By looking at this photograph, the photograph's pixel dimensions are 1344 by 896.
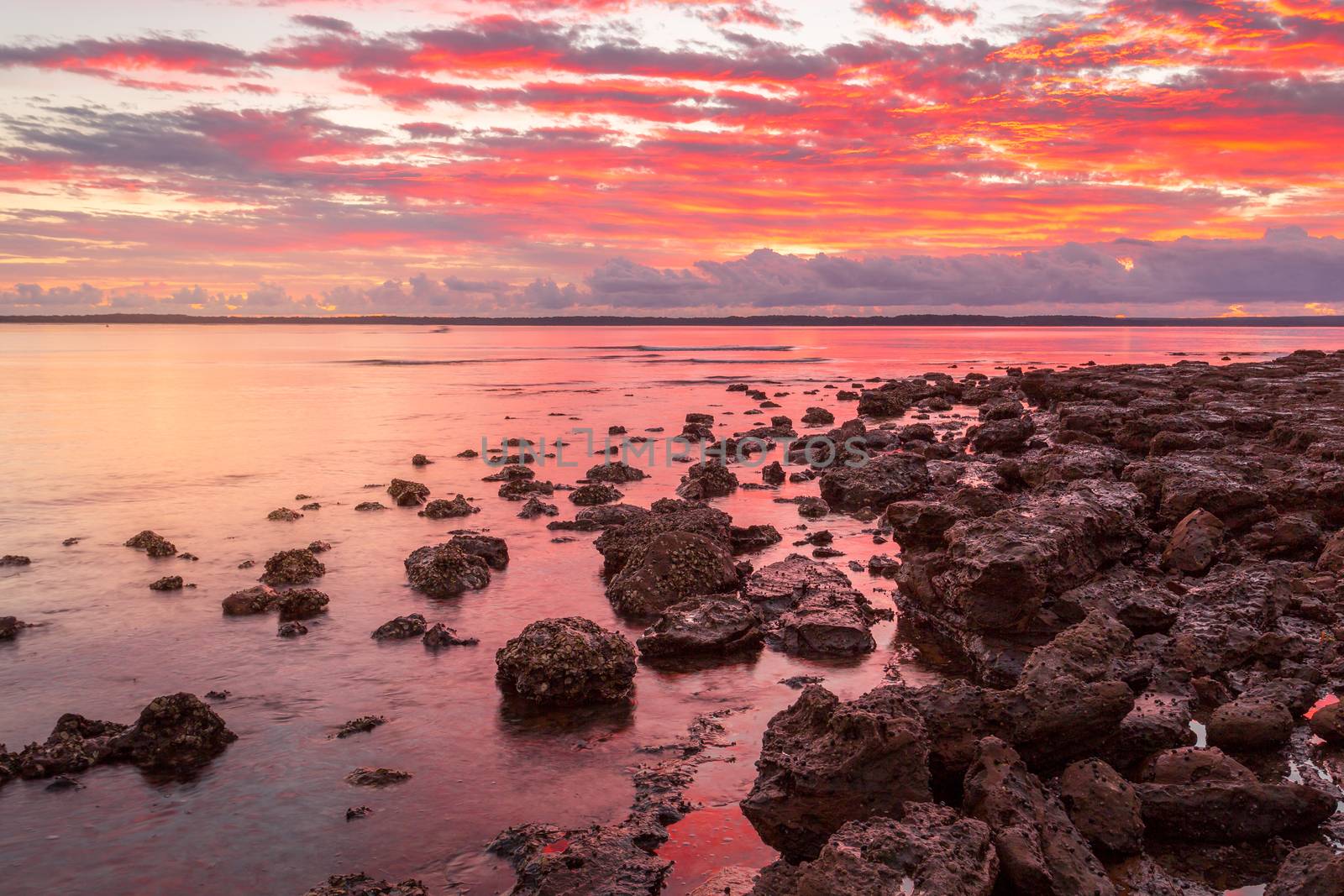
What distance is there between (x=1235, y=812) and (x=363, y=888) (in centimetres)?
764

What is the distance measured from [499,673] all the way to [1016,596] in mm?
7203

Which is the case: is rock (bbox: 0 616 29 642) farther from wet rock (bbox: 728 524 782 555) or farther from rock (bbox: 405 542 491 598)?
wet rock (bbox: 728 524 782 555)

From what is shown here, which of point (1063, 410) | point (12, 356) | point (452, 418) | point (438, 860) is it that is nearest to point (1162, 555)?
point (438, 860)

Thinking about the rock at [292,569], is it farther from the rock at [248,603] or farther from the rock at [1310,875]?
the rock at [1310,875]

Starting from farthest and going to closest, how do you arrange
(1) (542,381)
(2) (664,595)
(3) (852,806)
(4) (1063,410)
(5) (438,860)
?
(1) (542,381)
(4) (1063,410)
(2) (664,595)
(5) (438,860)
(3) (852,806)

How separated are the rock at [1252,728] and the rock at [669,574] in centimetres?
790

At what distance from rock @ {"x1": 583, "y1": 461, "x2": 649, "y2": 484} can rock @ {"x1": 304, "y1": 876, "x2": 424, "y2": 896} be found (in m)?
20.1

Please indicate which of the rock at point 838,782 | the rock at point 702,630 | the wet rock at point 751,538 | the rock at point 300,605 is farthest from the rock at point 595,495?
the rock at point 838,782

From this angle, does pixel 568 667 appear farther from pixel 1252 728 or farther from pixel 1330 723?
pixel 1330 723

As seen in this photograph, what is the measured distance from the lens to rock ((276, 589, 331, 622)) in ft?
49.8

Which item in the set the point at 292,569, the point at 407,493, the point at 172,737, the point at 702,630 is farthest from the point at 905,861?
the point at 407,493

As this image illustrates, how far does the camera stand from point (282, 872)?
26.0 ft

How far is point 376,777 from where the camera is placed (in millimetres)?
9562

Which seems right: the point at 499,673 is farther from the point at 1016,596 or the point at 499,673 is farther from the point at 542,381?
the point at 542,381
